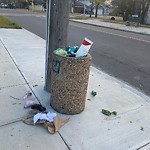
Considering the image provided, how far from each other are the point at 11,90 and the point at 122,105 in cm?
222

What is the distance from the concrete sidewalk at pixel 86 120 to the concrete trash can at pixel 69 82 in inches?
8.5

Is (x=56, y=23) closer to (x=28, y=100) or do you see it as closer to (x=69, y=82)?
(x=69, y=82)

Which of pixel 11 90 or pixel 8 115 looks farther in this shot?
pixel 11 90

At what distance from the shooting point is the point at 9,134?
301 centimetres

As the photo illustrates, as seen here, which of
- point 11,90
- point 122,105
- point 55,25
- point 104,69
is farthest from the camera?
point 104,69

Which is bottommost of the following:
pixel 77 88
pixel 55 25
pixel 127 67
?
pixel 127 67

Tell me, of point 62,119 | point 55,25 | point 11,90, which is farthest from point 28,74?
point 62,119

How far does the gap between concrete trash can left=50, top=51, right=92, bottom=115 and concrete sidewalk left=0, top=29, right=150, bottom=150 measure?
0.71ft

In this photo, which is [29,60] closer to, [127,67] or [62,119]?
[127,67]

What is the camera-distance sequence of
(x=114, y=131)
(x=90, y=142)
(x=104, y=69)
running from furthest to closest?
(x=104, y=69)
(x=114, y=131)
(x=90, y=142)

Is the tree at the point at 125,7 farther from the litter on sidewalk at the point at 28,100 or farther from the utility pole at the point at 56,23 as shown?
the litter on sidewalk at the point at 28,100

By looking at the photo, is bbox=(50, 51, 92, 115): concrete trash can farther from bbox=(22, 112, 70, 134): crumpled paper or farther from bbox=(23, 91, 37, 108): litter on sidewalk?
bbox=(23, 91, 37, 108): litter on sidewalk

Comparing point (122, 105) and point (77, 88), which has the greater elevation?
point (77, 88)

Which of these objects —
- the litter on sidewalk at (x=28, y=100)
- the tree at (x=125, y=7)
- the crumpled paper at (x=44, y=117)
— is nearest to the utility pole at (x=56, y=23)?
the litter on sidewalk at (x=28, y=100)
